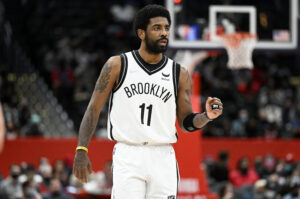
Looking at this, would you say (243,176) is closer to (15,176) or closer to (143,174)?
(15,176)

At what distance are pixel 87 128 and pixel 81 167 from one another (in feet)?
1.31

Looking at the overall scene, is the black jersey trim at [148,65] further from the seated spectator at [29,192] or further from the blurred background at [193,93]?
the seated spectator at [29,192]

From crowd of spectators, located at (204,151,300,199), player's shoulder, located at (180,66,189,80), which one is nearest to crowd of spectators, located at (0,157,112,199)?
crowd of spectators, located at (204,151,300,199)

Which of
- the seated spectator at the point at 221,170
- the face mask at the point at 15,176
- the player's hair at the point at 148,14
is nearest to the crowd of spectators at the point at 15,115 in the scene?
the face mask at the point at 15,176

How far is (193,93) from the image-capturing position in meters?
13.1

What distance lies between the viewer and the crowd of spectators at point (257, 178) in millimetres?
14312

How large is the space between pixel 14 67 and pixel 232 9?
→ 940cm

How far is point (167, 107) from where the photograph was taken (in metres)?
6.04

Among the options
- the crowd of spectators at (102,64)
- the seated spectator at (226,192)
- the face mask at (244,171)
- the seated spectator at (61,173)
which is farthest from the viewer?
the crowd of spectators at (102,64)

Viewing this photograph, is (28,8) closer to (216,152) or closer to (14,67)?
(14,67)

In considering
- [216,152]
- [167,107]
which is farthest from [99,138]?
[167,107]

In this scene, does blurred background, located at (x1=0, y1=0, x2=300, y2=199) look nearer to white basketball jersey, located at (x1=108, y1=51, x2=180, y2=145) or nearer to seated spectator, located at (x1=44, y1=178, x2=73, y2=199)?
seated spectator, located at (x1=44, y1=178, x2=73, y2=199)

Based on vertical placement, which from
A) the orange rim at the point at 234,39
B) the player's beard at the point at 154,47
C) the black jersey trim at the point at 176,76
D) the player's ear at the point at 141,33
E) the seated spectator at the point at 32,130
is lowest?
the seated spectator at the point at 32,130

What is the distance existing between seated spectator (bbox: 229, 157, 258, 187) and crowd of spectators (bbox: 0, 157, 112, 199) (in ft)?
11.6
